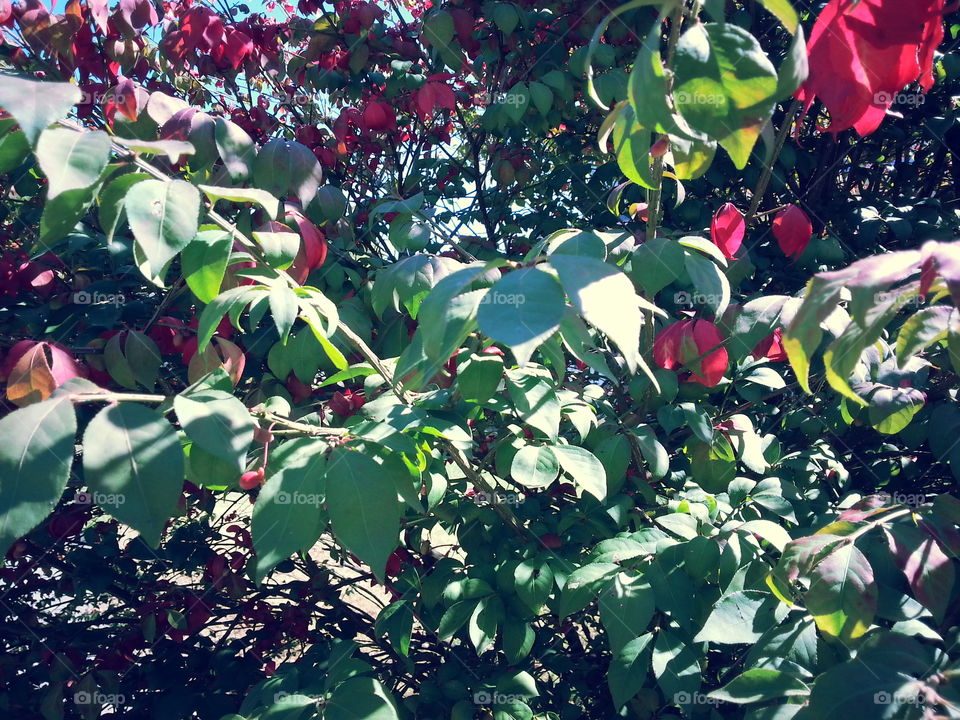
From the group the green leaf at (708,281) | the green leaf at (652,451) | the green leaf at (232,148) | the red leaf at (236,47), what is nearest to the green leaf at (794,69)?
the green leaf at (708,281)

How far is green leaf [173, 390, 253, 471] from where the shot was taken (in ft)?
2.21

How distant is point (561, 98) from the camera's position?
91.4 inches

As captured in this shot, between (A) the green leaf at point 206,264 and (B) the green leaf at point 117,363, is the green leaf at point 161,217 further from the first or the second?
(B) the green leaf at point 117,363

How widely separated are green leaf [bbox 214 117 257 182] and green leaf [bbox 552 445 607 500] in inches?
30.6

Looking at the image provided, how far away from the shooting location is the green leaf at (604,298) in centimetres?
59

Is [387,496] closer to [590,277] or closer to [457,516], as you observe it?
[590,277]

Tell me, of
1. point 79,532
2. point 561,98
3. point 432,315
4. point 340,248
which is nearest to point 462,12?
point 561,98

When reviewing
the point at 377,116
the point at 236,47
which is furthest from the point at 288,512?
the point at 236,47

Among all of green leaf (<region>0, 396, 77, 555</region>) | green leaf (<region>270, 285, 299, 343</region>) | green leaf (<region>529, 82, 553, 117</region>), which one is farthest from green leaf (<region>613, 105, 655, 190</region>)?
green leaf (<region>529, 82, 553, 117</region>)

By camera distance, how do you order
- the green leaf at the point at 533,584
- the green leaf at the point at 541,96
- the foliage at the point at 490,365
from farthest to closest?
the green leaf at the point at 541,96
the green leaf at the point at 533,584
the foliage at the point at 490,365

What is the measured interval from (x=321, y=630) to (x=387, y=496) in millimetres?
1533

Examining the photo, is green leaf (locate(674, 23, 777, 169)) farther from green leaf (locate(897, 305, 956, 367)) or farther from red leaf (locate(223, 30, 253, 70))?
red leaf (locate(223, 30, 253, 70))

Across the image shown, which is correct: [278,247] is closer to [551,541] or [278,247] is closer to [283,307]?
[283,307]

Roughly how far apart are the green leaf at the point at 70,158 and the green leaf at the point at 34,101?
0.08 ft
